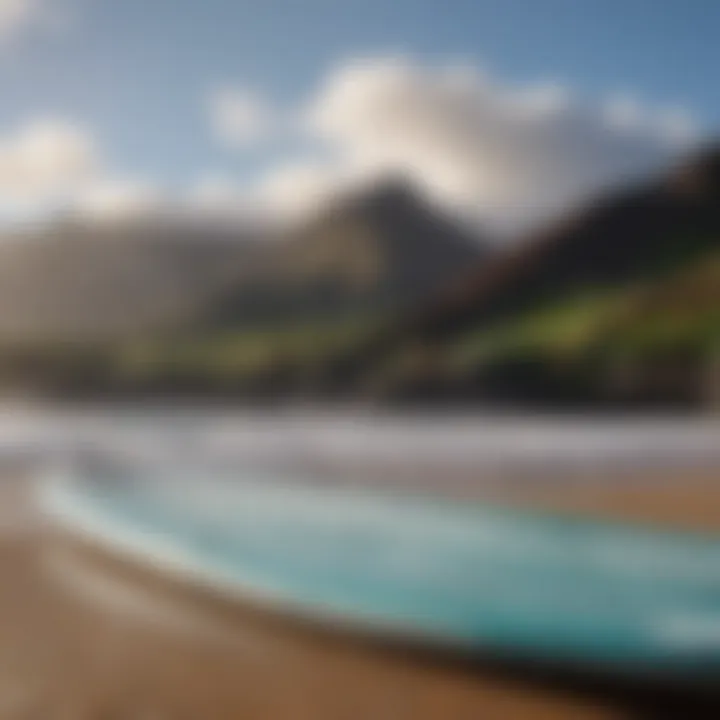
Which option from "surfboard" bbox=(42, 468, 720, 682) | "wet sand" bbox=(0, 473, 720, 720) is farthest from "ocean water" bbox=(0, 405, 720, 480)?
"wet sand" bbox=(0, 473, 720, 720)

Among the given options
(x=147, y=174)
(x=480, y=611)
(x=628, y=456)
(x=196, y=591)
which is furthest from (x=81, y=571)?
(x=628, y=456)

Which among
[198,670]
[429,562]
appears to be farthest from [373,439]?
[198,670]

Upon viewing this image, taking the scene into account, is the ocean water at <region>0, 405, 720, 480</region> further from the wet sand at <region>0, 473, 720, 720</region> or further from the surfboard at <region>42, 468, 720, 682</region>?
the wet sand at <region>0, 473, 720, 720</region>

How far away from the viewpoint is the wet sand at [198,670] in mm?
722

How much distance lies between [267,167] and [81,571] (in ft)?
2.02

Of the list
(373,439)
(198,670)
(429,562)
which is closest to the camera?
(198,670)

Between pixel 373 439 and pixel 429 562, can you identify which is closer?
pixel 429 562

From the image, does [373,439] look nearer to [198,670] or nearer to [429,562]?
[429,562]

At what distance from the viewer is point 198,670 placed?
0.79 metres

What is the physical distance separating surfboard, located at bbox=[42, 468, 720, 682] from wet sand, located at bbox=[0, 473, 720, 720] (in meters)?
0.03

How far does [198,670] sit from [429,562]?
313 mm

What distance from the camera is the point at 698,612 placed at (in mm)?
843

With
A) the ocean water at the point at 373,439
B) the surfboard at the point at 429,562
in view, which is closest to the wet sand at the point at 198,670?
the surfboard at the point at 429,562

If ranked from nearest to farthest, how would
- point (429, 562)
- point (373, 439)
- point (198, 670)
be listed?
point (198, 670) < point (429, 562) < point (373, 439)
